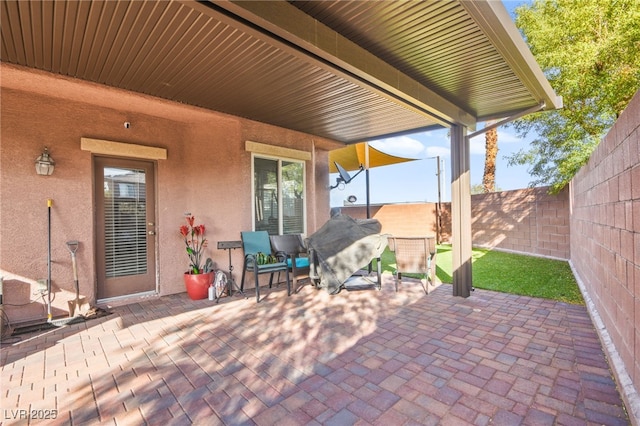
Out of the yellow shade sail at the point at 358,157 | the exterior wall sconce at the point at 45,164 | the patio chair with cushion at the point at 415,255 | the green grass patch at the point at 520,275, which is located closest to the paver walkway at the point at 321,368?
the green grass patch at the point at 520,275

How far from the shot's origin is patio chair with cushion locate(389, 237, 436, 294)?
210 inches

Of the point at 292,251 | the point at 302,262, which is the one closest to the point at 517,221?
the point at 302,262

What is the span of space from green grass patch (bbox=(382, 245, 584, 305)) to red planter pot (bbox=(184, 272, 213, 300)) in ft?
13.6

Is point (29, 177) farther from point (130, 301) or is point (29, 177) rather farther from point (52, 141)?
point (130, 301)

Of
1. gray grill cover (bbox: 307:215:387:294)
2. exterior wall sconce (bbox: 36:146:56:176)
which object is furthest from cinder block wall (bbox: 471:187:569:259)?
exterior wall sconce (bbox: 36:146:56:176)

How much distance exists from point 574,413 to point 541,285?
13.5ft

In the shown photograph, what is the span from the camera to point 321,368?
9.28 ft

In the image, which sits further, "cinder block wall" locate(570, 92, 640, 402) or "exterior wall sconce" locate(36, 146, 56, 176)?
"exterior wall sconce" locate(36, 146, 56, 176)

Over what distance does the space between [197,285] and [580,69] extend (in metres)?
9.40

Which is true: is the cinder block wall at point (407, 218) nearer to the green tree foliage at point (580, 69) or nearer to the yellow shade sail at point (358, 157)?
the yellow shade sail at point (358, 157)

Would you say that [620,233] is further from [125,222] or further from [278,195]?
[125,222]

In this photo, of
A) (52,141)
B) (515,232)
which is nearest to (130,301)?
(52,141)

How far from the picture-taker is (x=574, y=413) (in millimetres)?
2172

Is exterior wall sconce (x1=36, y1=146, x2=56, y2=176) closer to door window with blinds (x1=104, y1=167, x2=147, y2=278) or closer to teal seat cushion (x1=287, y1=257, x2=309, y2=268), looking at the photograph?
door window with blinds (x1=104, y1=167, x2=147, y2=278)
